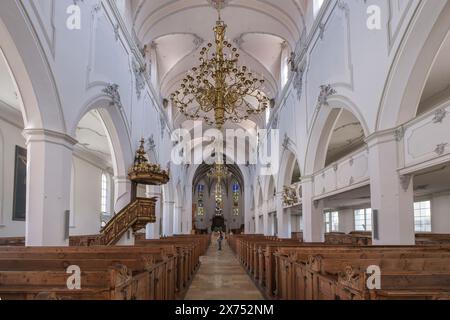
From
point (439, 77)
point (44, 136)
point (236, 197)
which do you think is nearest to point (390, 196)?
point (439, 77)

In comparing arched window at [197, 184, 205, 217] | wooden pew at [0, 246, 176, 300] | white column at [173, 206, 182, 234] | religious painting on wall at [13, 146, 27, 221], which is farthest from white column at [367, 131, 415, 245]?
arched window at [197, 184, 205, 217]

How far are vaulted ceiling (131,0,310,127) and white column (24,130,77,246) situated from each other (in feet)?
24.3

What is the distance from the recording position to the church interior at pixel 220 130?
4.16 m

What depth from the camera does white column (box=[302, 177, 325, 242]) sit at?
40.7ft

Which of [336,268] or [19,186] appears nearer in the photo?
[336,268]

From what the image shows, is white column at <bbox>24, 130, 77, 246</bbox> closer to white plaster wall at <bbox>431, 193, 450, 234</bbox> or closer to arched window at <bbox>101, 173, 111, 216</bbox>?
white plaster wall at <bbox>431, 193, 450, 234</bbox>

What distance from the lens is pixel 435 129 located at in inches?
241

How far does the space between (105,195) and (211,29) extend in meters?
11.5

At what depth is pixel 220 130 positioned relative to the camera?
37.4 ft

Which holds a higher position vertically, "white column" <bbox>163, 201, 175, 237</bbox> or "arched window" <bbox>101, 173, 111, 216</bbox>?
"arched window" <bbox>101, 173, 111, 216</bbox>

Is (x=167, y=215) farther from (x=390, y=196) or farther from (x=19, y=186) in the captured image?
(x=390, y=196)
